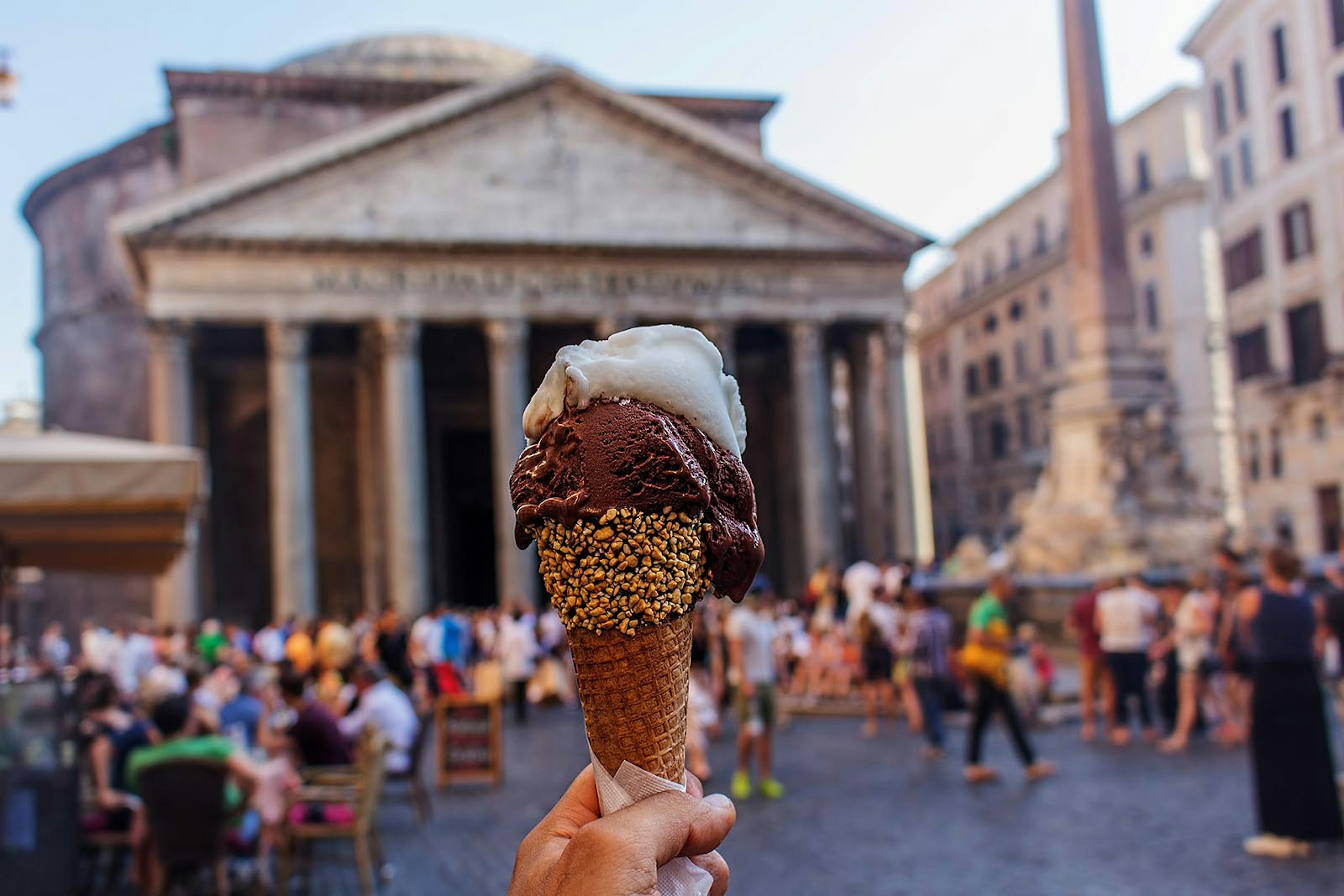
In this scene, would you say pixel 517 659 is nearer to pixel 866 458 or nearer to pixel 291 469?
pixel 291 469

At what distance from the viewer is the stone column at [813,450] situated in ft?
90.2

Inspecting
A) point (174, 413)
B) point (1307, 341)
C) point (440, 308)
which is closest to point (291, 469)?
point (174, 413)

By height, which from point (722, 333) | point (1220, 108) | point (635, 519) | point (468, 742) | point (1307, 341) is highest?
point (1220, 108)

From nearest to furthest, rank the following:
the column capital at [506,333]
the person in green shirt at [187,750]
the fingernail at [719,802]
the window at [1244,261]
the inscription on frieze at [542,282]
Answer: the fingernail at [719,802] → the person in green shirt at [187,750] → the inscription on frieze at [542,282] → the column capital at [506,333] → the window at [1244,261]

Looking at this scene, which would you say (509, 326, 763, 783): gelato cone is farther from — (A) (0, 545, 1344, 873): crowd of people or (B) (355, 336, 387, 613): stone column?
(B) (355, 336, 387, 613): stone column

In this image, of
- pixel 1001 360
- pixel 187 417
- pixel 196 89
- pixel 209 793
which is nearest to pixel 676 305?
pixel 187 417

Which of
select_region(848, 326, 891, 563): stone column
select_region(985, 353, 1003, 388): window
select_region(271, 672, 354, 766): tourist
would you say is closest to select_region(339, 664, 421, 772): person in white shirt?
select_region(271, 672, 354, 766): tourist

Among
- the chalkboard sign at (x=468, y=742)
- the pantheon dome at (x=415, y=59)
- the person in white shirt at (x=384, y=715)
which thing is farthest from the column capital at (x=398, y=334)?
the person in white shirt at (x=384, y=715)

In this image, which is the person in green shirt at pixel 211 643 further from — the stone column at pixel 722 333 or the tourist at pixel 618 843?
the tourist at pixel 618 843

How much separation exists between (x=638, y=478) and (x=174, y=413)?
25422 mm

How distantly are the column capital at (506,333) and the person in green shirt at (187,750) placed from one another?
65.5 ft

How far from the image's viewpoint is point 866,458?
98.0 ft

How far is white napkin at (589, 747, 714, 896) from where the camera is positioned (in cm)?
153

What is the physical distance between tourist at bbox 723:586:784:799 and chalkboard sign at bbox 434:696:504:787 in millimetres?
2214
